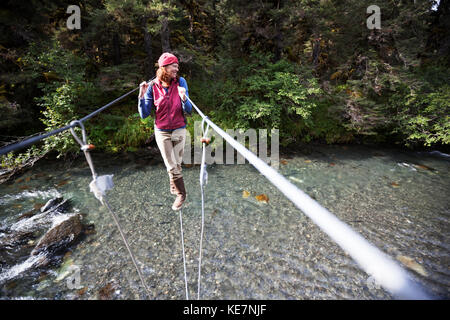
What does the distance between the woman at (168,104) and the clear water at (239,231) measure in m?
2.12

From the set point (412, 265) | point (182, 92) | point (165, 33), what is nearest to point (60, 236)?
Result: point (182, 92)

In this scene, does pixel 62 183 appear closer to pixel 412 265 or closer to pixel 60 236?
pixel 60 236

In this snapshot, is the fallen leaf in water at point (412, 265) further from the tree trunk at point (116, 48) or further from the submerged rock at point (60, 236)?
the tree trunk at point (116, 48)

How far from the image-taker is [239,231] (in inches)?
196

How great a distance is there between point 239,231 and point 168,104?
338 centimetres

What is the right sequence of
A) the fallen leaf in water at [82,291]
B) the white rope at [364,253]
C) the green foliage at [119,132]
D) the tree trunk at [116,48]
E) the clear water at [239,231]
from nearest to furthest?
the white rope at [364,253], the fallen leaf in water at [82,291], the clear water at [239,231], the green foliage at [119,132], the tree trunk at [116,48]

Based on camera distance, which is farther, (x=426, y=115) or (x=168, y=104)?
(x=426, y=115)

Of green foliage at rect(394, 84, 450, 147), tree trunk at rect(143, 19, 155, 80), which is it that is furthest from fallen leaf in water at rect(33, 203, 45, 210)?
green foliage at rect(394, 84, 450, 147)

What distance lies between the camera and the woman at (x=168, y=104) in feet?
9.72

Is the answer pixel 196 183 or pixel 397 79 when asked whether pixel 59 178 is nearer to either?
pixel 196 183

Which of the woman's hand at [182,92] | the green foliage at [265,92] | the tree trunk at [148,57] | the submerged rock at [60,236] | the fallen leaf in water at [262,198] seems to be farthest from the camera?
the tree trunk at [148,57]

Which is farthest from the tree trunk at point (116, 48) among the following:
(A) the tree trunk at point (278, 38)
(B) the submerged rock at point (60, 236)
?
(B) the submerged rock at point (60, 236)

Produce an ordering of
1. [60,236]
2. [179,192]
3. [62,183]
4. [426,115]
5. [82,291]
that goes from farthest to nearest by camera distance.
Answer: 1. [426,115]
2. [62,183]
3. [60,236]
4. [179,192]
5. [82,291]
